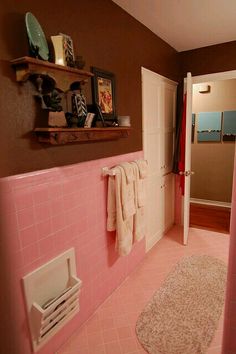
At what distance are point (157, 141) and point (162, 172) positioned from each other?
0.42 metres

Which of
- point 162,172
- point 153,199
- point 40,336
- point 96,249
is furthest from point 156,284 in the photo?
point 162,172

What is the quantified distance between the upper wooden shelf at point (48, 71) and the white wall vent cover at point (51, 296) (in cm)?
102

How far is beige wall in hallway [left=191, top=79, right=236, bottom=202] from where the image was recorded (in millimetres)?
3786

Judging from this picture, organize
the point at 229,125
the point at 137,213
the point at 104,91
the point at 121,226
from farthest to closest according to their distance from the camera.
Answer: the point at 229,125, the point at 137,213, the point at 121,226, the point at 104,91

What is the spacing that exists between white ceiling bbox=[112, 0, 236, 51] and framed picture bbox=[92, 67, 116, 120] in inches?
23.8

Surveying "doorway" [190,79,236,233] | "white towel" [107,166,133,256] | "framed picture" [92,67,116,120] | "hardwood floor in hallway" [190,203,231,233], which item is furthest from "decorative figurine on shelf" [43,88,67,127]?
"doorway" [190,79,236,233]

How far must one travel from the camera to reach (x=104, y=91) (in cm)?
170

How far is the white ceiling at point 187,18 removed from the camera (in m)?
1.81

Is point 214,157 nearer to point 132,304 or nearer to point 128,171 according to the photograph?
point 128,171

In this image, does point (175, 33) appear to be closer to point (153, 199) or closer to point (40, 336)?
point (153, 199)

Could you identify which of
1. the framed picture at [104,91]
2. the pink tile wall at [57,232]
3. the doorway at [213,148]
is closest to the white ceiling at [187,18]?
the framed picture at [104,91]

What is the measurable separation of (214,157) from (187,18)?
246 centimetres

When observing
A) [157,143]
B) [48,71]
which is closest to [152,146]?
[157,143]

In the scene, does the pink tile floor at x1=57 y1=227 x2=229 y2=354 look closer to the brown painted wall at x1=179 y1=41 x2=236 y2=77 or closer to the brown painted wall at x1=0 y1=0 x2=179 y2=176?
the brown painted wall at x1=0 y1=0 x2=179 y2=176
